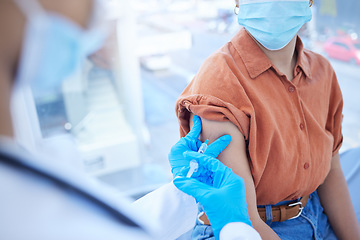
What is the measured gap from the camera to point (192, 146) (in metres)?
1.05

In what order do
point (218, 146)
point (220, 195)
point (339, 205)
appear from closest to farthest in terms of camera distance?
point (220, 195), point (218, 146), point (339, 205)

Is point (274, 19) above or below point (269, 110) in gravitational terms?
above

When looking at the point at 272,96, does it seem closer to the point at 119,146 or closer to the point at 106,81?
the point at 106,81

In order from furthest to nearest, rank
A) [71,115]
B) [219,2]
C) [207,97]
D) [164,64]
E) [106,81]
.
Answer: [164,64] < [219,2] < [106,81] < [71,115] < [207,97]

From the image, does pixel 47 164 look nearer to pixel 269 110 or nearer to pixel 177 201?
pixel 177 201

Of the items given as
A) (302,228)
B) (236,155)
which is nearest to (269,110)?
(236,155)

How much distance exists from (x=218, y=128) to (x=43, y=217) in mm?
689

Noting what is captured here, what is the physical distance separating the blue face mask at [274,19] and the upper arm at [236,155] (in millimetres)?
349

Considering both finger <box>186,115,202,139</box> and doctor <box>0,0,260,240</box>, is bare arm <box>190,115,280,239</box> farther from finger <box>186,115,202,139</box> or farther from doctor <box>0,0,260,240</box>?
doctor <box>0,0,260,240</box>

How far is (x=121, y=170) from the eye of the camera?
3461 mm

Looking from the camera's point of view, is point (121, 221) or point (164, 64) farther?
point (164, 64)

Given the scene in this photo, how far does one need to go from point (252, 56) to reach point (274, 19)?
0.48ft

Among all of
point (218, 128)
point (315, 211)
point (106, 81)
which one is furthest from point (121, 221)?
point (106, 81)

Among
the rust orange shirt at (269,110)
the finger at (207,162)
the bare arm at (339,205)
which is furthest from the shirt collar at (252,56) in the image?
the bare arm at (339,205)
